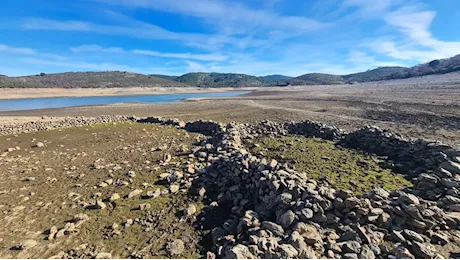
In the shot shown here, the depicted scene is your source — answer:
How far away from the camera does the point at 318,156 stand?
41.4 ft

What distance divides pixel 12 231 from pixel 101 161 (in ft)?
20.1

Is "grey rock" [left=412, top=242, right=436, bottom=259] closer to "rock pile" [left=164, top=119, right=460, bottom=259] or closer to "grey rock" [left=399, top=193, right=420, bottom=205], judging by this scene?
"rock pile" [left=164, top=119, right=460, bottom=259]

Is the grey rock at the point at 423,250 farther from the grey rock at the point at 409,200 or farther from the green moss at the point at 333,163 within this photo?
the green moss at the point at 333,163

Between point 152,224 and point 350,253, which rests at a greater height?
point 350,253

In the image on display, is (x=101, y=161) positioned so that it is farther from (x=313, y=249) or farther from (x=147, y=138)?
(x=313, y=249)

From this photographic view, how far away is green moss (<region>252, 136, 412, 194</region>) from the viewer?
31.1 feet

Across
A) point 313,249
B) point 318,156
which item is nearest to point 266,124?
point 318,156

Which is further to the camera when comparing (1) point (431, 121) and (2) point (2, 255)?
(1) point (431, 121)

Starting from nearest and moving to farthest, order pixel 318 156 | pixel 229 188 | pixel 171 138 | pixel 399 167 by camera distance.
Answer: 1. pixel 229 188
2. pixel 399 167
3. pixel 318 156
4. pixel 171 138

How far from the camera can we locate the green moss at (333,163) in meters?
9.48

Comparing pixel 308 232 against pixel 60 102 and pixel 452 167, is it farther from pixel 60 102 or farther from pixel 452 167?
pixel 60 102

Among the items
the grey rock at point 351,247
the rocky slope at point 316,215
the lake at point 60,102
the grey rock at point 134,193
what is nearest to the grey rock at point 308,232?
the rocky slope at point 316,215

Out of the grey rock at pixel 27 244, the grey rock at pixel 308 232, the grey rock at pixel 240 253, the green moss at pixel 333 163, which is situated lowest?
the grey rock at pixel 27 244

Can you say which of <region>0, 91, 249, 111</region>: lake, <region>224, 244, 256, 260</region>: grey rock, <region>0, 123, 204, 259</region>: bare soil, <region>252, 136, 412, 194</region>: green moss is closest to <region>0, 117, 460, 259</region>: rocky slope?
<region>224, 244, 256, 260</region>: grey rock
